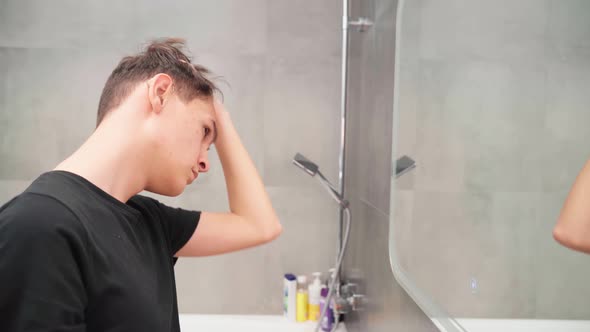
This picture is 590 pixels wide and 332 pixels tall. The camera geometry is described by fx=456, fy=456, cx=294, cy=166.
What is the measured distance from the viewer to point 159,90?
0.77 meters

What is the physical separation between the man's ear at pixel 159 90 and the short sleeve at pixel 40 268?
0.82 ft

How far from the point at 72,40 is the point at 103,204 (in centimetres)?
151

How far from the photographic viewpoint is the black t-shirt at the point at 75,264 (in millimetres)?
505

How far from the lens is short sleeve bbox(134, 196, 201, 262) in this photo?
950 mm

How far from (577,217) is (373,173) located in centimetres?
98

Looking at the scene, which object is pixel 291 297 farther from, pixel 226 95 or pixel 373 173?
pixel 226 95

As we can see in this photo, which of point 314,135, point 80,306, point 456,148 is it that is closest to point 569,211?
point 456,148

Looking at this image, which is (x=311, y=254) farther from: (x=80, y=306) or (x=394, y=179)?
(x=80, y=306)

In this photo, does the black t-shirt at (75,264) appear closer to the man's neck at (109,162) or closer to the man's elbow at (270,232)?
the man's neck at (109,162)

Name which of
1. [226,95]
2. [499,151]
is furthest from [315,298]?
[499,151]

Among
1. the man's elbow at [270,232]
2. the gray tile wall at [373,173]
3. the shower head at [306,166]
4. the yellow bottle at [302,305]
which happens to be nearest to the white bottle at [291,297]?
the yellow bottle at [302,305]

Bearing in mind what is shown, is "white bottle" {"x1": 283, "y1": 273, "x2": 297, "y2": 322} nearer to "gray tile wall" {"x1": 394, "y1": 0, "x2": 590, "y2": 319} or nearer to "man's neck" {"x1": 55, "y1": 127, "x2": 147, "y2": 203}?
"gray tile wall" {"x1": 394, "y1": 0, "x2": 590, "y2": 319}

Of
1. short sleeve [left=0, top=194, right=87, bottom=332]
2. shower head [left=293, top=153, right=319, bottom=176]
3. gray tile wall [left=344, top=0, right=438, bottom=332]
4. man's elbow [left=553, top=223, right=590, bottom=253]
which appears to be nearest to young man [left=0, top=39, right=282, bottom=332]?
short sleeve [left=0, top=194, right=87, bottom=332]

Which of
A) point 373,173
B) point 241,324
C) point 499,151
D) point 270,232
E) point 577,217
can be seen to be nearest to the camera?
point 577,217
